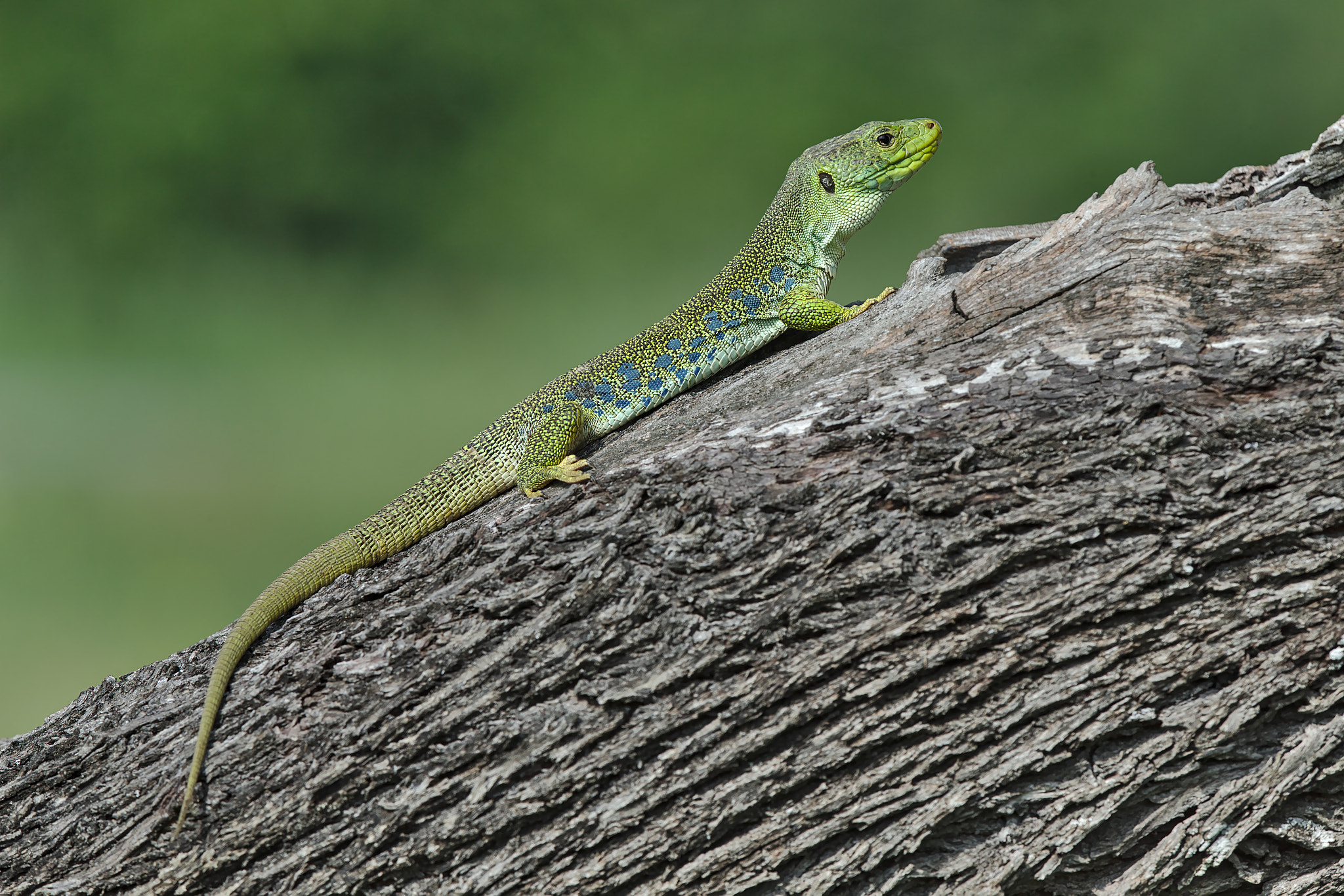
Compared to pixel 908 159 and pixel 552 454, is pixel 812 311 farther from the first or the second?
pixel 552 454

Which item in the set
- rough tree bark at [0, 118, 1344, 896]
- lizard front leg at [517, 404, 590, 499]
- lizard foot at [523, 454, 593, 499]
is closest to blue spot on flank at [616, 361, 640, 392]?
lizard front leg at [517, 404, 590, 499]

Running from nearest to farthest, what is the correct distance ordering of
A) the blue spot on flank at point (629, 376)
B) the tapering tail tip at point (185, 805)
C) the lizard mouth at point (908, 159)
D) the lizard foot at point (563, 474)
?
the tapering tail tip at point (185, 805), the lizard foot at point (563, 474), the blue spot on flank at point (629, 376), the lizard mouth at point (908, 159)

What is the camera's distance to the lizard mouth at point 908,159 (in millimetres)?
4156

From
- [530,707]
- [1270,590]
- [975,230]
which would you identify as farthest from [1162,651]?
[975,230]

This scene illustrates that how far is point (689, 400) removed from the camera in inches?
142

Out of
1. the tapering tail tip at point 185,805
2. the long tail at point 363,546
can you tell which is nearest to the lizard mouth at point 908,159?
the long tail at point 363,546

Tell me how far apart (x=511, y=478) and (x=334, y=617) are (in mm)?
791

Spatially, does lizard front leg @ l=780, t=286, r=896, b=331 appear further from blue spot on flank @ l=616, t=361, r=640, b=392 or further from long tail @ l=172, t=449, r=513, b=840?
long tail @ l=172, t=449, r=513, b=840

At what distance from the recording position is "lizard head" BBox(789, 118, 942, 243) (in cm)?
416

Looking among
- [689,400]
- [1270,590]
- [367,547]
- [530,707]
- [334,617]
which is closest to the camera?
[1270,590]

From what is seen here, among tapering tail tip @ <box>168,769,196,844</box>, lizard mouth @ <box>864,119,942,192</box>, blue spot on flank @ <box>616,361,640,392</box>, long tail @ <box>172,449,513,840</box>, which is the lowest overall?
tapering tail tip @ <box>168,769,196,844</box>

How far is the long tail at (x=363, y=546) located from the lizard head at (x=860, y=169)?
2.02 m

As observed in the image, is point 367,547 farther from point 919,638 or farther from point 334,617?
point 919,638

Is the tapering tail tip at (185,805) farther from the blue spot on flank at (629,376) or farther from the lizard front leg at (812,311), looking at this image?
the lizard front leg at (812,311)
